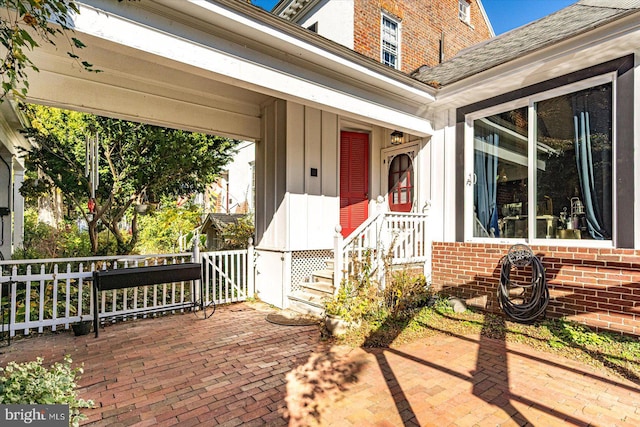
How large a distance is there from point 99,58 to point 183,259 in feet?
11.0

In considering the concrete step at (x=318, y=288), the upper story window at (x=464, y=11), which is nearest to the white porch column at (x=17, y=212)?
the concrete step at (x=318, y=288)

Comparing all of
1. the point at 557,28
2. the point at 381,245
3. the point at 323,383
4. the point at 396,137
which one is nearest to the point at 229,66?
the point at 381,245

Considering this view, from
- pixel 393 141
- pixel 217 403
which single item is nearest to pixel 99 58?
pixel 217 403

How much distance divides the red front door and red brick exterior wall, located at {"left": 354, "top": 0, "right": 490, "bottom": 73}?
2.86 m

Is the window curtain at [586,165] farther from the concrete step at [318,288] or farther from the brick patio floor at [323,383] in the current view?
the concrete step at [318,288]

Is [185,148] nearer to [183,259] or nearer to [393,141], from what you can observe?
[183,259]

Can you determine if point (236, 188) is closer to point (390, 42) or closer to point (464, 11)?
point (390, 42)

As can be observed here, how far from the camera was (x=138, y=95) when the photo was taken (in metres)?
5.14

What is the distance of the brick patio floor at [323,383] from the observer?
8.38 feet

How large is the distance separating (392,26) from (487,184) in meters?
6.25

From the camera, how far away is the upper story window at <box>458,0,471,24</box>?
37.6 feet

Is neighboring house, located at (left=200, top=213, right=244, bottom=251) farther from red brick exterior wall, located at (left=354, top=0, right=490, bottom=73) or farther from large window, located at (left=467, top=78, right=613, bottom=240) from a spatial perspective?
large window, located at (left=467, top=78, right=613, bottom=240)

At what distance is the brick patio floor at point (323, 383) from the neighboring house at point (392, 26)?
7.38 metres

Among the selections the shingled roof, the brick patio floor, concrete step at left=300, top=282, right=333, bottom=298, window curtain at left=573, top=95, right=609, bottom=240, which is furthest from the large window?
concrete step at left=300, top=282, right=333, bottom=298
